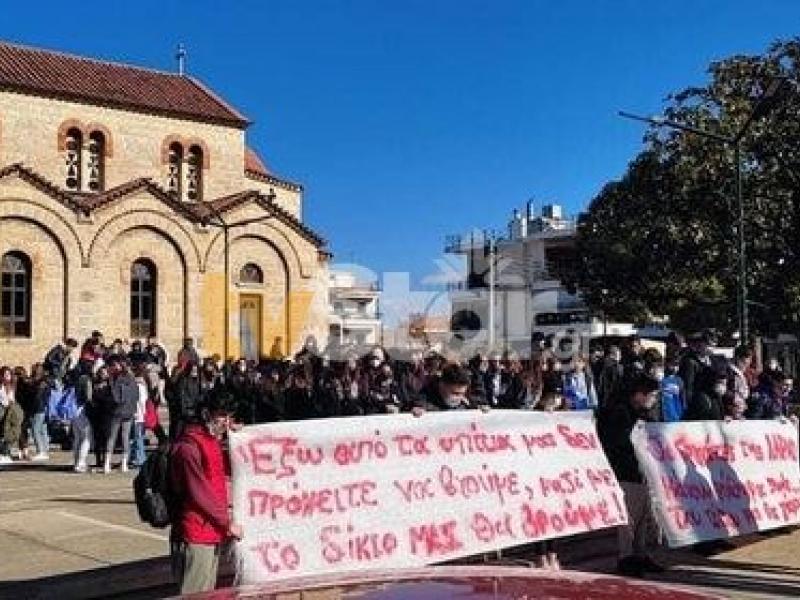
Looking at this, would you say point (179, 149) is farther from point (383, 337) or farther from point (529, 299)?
point (529, 299)

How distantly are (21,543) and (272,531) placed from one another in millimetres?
4708

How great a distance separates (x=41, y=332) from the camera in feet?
132

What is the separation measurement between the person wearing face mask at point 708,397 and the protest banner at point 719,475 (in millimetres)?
448

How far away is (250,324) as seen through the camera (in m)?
45.8

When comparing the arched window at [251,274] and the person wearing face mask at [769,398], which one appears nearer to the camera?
the person wearing face mask at [769,398]

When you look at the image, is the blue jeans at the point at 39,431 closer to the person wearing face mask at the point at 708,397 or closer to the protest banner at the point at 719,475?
the person wearing face mask at the point at 708,397

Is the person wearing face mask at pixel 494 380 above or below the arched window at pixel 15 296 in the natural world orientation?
below

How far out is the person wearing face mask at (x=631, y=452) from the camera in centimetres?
959

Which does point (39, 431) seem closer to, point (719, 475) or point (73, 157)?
point (719, 475)

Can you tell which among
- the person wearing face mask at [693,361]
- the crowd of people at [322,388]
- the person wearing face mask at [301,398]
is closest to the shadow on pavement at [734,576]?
Answer: the crowd of people at [322,388]

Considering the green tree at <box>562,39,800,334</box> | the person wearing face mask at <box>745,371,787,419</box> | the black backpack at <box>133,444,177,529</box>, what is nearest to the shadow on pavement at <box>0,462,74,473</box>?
the person wearing face mask at <box>745,371,787,419</box>

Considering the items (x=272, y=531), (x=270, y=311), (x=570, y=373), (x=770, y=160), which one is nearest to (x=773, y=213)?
(x=770, y=160)

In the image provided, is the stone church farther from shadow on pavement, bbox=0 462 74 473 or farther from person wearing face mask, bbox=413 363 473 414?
person wearing face mask, bbox=413 363 473 414

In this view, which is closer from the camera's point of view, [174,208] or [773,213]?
[773,213]
